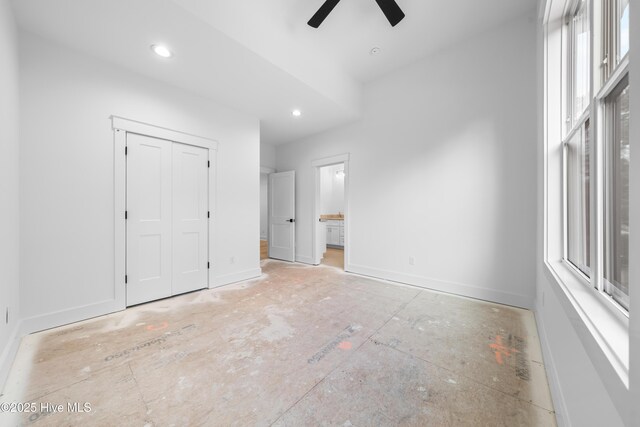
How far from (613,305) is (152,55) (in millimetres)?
3881

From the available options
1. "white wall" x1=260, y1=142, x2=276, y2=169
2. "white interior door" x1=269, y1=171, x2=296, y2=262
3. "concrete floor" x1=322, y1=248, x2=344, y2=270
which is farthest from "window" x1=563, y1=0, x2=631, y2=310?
"white wall" x1=260, y1=142, x2=276, y2=169

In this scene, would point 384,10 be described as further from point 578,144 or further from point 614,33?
point 578,144

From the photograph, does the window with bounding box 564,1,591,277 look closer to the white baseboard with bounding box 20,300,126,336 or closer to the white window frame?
the white window frame

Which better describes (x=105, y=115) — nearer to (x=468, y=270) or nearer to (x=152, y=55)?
(x=152, y=55)

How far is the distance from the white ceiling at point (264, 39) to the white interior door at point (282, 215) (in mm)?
1693

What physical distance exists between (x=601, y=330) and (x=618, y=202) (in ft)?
1.87

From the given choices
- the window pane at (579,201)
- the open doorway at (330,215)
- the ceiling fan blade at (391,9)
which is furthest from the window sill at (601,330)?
the open doorway at (330,215)

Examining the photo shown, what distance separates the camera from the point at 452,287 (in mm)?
3223

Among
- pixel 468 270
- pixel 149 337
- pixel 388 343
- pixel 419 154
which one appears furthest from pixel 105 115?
pixel 468 270

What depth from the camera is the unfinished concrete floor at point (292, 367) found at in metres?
1.36

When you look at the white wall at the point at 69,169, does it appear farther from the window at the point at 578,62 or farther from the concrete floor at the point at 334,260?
the window at the point at 578,62

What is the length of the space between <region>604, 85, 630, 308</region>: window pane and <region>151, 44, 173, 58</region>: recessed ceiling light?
3.34 metres

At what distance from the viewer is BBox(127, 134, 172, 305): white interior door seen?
281 cm

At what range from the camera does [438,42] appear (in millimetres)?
3209
